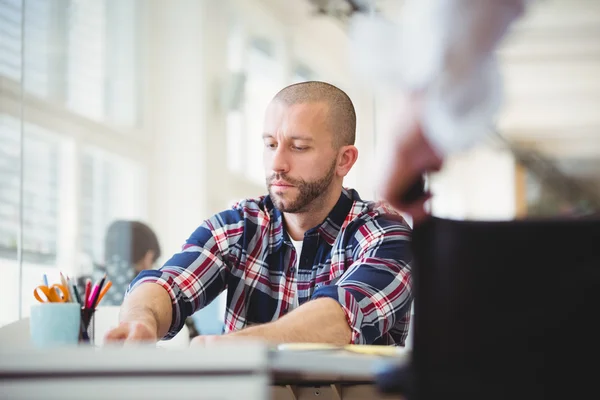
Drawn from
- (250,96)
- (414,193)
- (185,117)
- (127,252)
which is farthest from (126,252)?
(414,193)

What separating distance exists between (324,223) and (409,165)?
138 centimetres

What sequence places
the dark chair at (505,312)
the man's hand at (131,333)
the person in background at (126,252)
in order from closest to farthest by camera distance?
1. the dark chair at (505,312)
2. the man's hand at (131,333)
3. the person in background at (126,252)

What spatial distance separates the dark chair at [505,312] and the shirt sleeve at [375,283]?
3.01ft

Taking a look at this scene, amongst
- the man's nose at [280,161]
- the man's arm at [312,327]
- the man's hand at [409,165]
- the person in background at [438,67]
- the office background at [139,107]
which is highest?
the office background at [139,107]

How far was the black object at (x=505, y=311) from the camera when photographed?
0.81 meters

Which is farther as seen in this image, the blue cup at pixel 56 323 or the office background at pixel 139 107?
the office background at pixel 139 107

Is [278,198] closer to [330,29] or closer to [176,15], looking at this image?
[176,15]

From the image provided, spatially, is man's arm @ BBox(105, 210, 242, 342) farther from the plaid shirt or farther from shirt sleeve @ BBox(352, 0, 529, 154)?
shirt sleeve @ BBox(352, 0, 529, 154)

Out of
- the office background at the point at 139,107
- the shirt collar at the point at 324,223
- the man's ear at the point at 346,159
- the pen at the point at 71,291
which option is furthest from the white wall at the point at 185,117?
the pen at the point at 71,291

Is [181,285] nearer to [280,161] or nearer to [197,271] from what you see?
[197,271]

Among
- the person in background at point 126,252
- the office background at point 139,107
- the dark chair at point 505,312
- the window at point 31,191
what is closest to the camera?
the dark chair at point 505,312

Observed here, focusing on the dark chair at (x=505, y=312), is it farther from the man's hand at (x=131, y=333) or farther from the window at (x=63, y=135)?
the window at (x=63, y=135)

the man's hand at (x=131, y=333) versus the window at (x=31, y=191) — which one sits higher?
the window at (x=31, y=191)

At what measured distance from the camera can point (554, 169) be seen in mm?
17516
